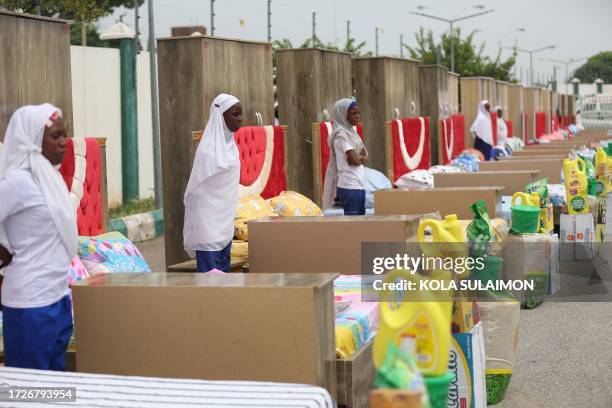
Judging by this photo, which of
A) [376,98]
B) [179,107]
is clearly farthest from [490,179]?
[179,107]

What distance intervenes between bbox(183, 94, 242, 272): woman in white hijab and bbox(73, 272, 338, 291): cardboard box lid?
1935 mm

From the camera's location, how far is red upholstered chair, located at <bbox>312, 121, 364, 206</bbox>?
34.0 ft

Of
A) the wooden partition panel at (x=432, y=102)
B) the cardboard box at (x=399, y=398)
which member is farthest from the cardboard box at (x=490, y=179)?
the cardboard box at (x=399, y=398)

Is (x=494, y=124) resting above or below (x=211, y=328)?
above

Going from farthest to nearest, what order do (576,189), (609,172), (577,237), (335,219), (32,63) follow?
1. (609,172)
2. (577,237)
3. (576,189)
4. (335,219)
5. (32,63)

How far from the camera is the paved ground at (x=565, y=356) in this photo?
5805 millimetres

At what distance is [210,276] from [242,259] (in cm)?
265

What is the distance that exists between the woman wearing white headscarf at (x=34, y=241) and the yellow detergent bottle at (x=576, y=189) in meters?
6.11

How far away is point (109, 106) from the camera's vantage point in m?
15.2

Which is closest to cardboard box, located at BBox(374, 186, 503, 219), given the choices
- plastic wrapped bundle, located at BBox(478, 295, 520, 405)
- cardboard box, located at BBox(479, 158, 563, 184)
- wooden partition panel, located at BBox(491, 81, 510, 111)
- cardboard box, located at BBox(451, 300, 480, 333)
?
plastic wrapped bundle, located at BBox(478, 295, 520, 405)

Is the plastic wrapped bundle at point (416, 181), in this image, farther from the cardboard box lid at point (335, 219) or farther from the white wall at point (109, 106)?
the white wall at point (109, 106)

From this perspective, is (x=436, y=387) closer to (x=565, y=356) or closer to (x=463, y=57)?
(x=565, y=356)

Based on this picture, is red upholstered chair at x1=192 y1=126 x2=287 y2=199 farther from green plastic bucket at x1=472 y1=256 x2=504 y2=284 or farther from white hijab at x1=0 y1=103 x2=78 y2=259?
white hijab at x1=0 y1=103 x2=78 y2=259

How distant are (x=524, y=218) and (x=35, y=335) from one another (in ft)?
14.7
